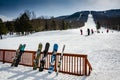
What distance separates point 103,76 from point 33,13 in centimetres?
8043

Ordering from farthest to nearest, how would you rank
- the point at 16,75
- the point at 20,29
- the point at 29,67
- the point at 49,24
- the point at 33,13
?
the point at 49,24 < the point at 33,13 < the point at 20,29 < the point at 29,67 < the point at 16,75

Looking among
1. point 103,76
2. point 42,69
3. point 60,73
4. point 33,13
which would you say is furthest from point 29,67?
point 33,13

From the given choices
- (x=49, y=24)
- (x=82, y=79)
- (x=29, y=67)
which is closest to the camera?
(x=82, y=79)

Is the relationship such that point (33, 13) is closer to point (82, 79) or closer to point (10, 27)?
point (10, 27)

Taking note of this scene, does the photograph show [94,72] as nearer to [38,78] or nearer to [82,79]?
[82,79]

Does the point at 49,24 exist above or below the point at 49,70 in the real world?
above

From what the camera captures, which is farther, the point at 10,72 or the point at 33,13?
the point at 33,13

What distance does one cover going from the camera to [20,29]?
221 feet

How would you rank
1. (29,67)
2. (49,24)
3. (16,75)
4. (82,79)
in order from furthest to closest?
(49,24) → (29,67) → (16,75) → (82,79)

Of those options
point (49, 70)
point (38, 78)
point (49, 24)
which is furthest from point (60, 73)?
point (49, 24)

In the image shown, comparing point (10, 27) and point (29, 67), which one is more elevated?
point (10, 27)

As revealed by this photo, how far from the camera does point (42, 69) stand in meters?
10.2

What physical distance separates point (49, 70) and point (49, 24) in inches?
3436

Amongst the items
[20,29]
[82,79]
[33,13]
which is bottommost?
[82,79]
